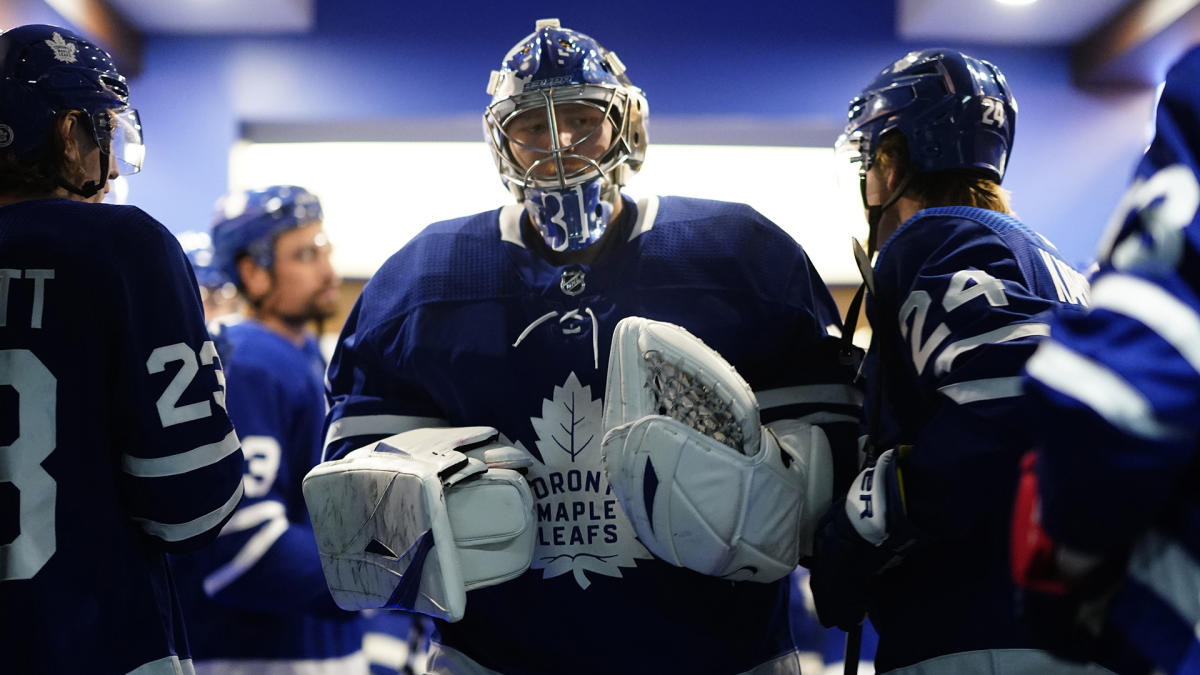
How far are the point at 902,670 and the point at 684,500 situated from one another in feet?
1.34

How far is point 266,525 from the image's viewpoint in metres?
2.59

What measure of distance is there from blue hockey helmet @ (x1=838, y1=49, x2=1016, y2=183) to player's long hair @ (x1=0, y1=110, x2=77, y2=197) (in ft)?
4.32

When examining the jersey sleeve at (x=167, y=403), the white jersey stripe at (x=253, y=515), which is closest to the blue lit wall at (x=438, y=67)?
the white jersey stripe at (x=253, y=515)

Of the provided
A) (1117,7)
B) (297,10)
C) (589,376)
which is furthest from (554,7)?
(589,376)

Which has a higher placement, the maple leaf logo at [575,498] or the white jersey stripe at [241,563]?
the maple leaf logo at [575,498]

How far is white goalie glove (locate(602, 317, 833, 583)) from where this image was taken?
1583mm

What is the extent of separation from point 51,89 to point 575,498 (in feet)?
3.46

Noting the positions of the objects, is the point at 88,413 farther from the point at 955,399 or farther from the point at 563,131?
the point at 955,399

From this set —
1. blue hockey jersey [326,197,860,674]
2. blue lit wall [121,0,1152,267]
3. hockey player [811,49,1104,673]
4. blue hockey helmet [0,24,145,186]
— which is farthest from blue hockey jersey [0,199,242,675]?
blue lit wall [121,0,1152,267]

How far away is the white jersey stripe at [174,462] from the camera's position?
159 cm

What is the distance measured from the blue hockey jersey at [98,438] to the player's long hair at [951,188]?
47.0 inches

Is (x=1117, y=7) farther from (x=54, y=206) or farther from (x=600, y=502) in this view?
(x=54, y=206)

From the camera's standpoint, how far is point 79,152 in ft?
5.70

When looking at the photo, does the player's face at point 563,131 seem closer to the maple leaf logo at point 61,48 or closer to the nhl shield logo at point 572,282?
the nhl shield logo at point 572,282
